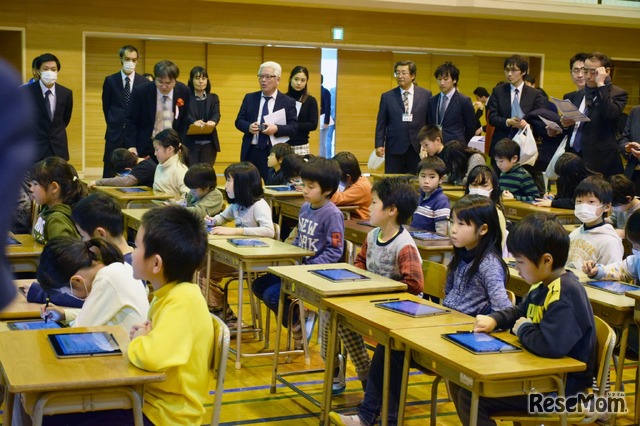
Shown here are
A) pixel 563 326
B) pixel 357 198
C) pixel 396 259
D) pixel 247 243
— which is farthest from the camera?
pixel 357 198

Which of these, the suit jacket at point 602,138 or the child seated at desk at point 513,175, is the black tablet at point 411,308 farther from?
the suit jacket at point 602,138

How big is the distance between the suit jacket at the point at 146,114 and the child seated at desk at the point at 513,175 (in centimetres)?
304

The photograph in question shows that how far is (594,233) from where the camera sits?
4750 mm

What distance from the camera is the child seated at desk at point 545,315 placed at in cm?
295

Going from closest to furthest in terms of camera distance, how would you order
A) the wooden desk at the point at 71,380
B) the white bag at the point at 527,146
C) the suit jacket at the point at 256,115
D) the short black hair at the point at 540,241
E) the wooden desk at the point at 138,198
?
1. the wooden desk at the point at 71,380
2. the short black hair at the point at 540,241
3. the wooden desk at the point at 138,198
4. the white bag at the point at 527,146
5. the suit jacket at the point at 256,115

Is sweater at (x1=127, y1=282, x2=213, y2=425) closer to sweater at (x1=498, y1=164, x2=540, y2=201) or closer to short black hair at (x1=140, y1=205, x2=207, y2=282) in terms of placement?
short black hair at (x1=140, y1=205, x2=207, y2=282)

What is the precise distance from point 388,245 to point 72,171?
80.0 inches

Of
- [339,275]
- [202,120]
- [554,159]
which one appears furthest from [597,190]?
[202,120]

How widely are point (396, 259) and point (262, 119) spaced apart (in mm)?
4387

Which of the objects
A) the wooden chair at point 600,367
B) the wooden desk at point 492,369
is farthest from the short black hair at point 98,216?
the wooden chair at point 600,367

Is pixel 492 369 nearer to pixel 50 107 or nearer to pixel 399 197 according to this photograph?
pixel 399 197

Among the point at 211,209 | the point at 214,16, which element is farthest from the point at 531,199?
the point at 214,16

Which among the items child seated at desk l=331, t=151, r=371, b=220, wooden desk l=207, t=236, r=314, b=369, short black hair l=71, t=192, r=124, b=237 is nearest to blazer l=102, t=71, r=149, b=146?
child seated at desk l=331, t=151, r=371, b=220

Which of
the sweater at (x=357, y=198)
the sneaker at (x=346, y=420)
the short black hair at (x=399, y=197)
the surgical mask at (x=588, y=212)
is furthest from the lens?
the sweater at (x=357, y=198)
